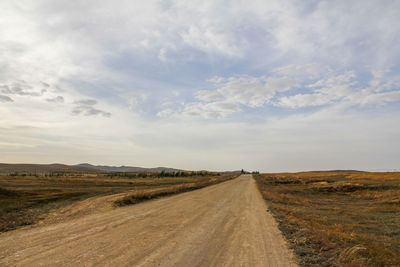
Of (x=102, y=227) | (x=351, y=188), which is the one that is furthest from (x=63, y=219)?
(x=351, y=188)

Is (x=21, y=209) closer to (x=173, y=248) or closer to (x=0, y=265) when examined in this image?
(x=0, y=265)

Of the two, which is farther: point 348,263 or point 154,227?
point 154,227

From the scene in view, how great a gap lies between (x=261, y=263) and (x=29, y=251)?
22.2 feet

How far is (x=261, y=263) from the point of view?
710 centimetres

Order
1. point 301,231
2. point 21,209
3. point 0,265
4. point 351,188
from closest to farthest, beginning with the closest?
point 0,265 → point 301,231 → point 21,209 → point 351,188

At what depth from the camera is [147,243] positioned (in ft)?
28.6

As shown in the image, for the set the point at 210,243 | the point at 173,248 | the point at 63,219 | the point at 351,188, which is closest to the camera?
the point at 173,248

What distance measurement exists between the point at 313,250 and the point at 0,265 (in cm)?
900

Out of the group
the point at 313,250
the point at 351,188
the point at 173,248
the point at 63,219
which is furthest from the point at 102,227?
the point at 351,188

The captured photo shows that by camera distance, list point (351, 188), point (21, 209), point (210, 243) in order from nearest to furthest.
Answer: point (210, 243), point (21, 209), point (351, 188)

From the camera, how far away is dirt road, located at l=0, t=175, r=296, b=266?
7016 mm

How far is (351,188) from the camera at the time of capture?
1524 inches

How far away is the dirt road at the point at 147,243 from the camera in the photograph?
702 cm

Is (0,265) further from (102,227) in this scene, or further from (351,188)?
(351,188)
